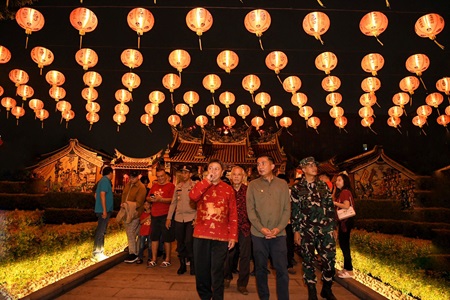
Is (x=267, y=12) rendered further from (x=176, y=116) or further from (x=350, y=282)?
(x=176, y=116)

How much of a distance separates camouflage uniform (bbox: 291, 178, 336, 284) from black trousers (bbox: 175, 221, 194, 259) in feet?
7.30

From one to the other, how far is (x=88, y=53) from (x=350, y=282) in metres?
10.0

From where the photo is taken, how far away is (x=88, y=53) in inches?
433

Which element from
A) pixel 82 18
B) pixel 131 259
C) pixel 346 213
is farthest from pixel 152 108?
pixel 346 213

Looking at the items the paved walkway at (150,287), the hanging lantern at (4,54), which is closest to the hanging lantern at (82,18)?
the hanging lantern at (4,54)

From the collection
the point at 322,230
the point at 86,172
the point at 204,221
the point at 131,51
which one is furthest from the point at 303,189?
the point at 86,172

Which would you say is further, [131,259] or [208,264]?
[131,259]

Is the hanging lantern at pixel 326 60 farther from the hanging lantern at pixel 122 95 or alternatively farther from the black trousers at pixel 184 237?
the hanging lantern at pixel 122 95

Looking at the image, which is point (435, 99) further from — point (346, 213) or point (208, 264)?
point (208, 264)

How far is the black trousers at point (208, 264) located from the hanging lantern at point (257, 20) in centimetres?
651

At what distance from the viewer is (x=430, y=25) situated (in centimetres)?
876

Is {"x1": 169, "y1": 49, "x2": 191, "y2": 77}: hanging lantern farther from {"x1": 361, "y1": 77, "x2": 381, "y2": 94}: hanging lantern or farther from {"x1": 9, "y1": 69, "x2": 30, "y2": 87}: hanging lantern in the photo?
{"x1": 361, "y1": 77, "x2": 381, "y2": 94}: hanging lantern

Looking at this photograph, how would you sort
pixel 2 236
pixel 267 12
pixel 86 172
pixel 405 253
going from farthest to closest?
pixel 86 172
pixel 267 12
pixel 405 253
pixel 2 236

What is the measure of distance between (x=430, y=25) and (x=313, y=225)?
23.7 feet
